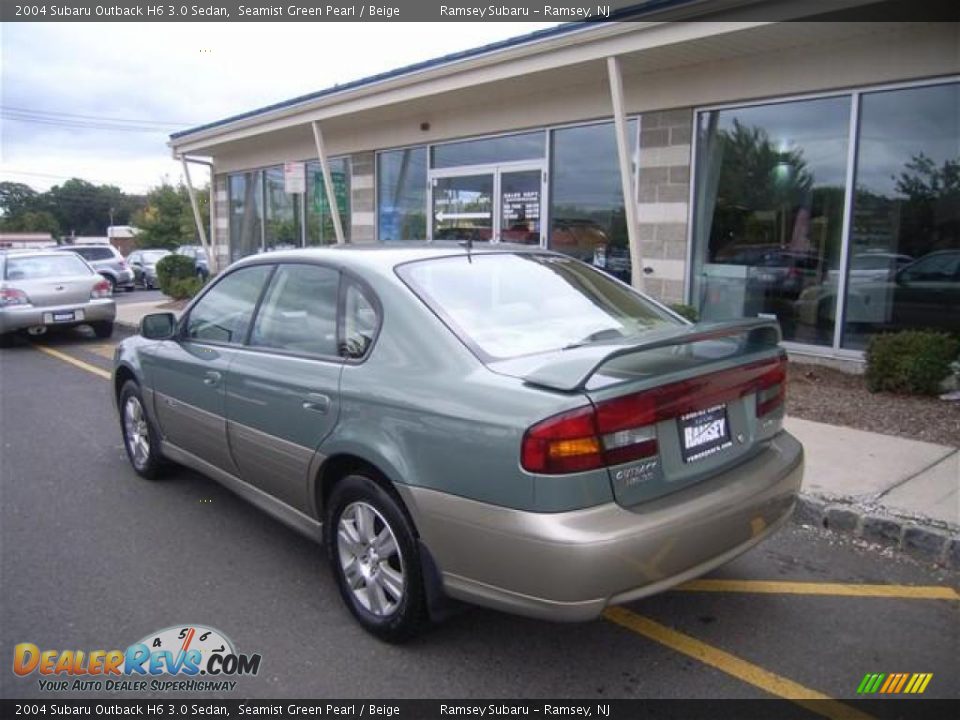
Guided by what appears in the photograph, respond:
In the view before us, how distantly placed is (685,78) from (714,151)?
909mm

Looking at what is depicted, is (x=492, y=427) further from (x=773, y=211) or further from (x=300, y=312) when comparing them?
(x=773, y=211)

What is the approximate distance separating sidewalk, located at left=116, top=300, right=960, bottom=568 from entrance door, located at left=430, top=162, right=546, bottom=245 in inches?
234

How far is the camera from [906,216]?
7410 mm

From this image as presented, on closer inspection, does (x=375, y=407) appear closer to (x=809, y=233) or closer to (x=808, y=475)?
(x=808, y=475)

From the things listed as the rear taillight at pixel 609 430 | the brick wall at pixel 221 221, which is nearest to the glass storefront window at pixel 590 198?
the rear taillight at pixel 609 430

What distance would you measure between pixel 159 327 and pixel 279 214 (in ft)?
41.0

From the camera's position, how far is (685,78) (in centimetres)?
860

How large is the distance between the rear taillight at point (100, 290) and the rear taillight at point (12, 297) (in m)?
0.96

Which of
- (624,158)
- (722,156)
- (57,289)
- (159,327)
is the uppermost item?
(722,156)

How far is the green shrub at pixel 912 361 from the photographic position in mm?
6469

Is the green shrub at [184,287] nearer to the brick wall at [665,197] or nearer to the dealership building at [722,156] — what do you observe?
the dealership building at [722,156]

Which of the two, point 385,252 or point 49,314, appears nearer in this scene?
point 385,252

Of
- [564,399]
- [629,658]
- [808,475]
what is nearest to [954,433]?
[808,475]

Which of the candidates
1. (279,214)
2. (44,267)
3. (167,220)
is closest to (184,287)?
(279,214)
